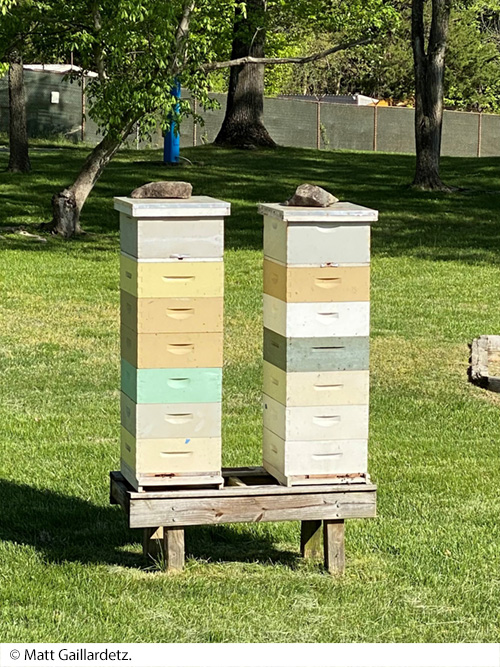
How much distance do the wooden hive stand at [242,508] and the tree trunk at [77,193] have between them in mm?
13378

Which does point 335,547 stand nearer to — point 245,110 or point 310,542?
point 310,542

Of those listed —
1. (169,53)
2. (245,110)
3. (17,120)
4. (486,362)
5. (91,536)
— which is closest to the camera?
(91,536)

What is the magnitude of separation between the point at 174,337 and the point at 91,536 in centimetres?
142

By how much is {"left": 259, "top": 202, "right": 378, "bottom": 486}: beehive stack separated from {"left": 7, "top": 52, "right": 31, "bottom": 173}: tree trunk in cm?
1947

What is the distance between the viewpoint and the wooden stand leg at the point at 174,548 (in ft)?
19.0

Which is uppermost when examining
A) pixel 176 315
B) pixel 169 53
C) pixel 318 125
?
pixel 169 53

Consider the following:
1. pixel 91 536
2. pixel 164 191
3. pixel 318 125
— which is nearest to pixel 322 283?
pixel 164 191

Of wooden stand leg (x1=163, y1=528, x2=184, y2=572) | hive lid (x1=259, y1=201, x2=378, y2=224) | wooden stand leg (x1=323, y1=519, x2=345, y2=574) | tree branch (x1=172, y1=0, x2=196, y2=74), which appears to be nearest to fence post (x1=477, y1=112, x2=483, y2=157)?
tree branch (x1=172, y1=0, x2=196, y2=74)

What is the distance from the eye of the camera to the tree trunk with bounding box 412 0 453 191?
23.7 metres

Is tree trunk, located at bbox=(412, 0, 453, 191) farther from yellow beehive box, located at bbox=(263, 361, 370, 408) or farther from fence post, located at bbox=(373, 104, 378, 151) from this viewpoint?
fence post, located at bbox=(373, 104, 378, 151)

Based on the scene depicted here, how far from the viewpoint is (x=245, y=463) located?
8094 millimetres

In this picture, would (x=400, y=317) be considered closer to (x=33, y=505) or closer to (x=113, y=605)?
(x=33, y=505)

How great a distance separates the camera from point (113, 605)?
214 inches

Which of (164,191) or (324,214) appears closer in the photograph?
(324,214)
